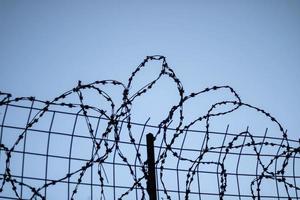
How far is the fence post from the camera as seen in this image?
309 centimetres

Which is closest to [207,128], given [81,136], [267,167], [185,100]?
[185,100]

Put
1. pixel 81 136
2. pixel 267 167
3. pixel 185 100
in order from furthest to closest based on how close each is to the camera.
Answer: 1. pixel 267 167
2. pixel 185 100
3. pixel 81 136

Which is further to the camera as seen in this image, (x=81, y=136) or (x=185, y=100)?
(x=185, y=100)

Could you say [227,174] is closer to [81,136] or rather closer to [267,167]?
[267,167]

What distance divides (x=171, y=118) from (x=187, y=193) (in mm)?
813

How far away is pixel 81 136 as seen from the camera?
319cm

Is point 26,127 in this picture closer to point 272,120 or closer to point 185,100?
point 185,100

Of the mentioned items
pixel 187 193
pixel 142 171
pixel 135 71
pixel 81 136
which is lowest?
pixel 187 193

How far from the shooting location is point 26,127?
9.83 ft

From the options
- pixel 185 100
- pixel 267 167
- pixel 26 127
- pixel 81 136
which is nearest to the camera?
pixel 26 127

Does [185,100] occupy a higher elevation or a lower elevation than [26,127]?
higher

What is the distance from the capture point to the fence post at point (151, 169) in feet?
10.1

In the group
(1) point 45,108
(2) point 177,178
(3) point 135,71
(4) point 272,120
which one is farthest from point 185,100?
(1) point 45,108

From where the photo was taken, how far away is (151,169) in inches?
125
